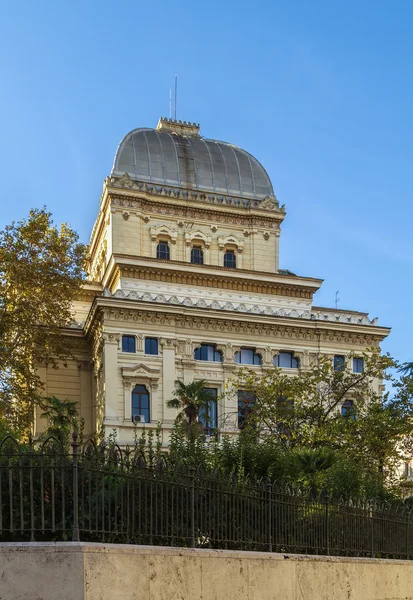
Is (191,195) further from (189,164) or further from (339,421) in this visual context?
(339,421)

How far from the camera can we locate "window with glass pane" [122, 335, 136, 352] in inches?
1567

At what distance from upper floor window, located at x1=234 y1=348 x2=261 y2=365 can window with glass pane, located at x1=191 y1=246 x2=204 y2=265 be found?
25.7 ft

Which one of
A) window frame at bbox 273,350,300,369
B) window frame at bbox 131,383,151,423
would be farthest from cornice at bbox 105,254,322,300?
window frame at bbox 131,383,151,423

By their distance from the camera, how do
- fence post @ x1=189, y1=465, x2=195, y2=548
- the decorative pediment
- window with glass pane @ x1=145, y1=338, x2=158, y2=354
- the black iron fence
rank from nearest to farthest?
the black iron fence < fence post @ x1=189, y1=465, x2=195, y2=548 < the decorative pediment < window with glass pane @ x1=145, y1=338, x2=158, y2=354

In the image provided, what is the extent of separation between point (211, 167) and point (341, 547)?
133ft

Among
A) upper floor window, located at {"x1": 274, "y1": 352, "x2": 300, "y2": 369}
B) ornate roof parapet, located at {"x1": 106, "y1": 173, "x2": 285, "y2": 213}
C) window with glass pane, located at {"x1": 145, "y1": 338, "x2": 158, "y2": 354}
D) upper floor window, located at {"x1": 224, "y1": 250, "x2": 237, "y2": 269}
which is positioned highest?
ornate roof parapet, located at {"x1": 106, "y1": 173, "x2": 285, "y2": 213}

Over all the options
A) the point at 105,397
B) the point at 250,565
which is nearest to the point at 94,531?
the point at 250,565

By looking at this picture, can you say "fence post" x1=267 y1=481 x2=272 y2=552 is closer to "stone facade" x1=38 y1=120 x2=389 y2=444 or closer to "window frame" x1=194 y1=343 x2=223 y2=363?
"stone facade" x1=38 y1=120 x2=389 y2=444

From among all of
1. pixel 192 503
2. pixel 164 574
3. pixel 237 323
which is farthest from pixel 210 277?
pixel 164 574

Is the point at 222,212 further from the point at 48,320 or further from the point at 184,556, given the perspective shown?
the point at 184,556

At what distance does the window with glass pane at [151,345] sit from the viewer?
40219mm

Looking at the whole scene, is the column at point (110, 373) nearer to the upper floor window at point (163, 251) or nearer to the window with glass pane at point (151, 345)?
the window with glass pane at point (151, 345)

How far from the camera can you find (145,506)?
8844mm

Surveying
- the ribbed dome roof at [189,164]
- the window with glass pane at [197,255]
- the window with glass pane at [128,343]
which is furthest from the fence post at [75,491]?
the ribbed dome roof at [189,164]
